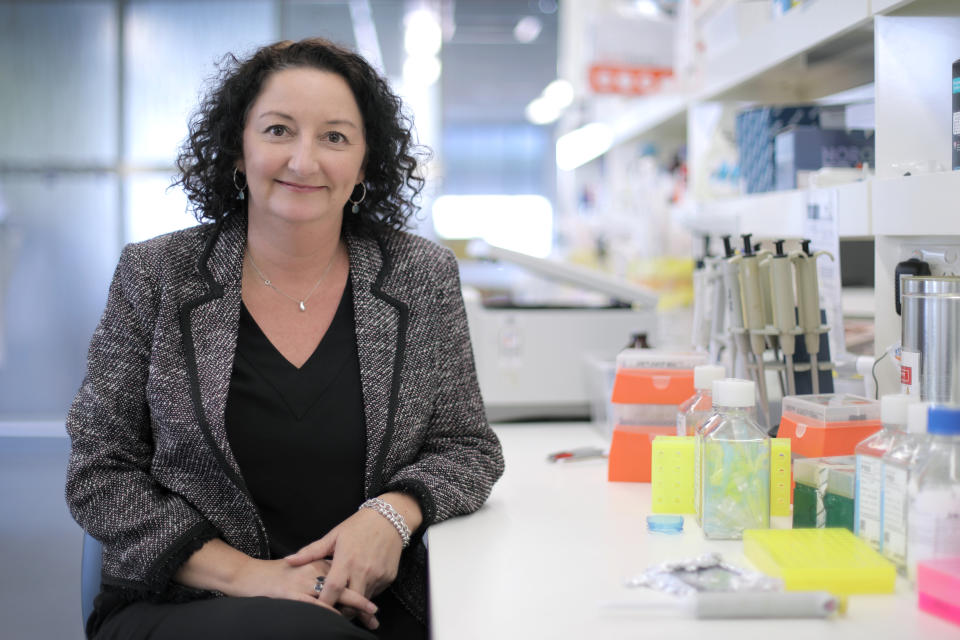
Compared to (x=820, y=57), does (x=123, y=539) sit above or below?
below

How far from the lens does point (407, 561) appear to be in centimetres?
146

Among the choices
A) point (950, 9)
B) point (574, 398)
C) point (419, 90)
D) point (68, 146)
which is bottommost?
point (574, 398)

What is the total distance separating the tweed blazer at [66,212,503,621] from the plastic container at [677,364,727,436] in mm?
315

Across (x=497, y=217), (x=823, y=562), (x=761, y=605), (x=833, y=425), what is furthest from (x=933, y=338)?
(x=497, y=217)

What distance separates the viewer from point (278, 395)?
1.49 metres

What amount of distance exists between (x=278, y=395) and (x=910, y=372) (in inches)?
38.1

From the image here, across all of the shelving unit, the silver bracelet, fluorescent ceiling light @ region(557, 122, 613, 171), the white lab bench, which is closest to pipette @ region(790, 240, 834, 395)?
the shelving unit

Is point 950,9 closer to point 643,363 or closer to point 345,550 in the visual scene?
point 643,363

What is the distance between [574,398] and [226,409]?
3.66ft

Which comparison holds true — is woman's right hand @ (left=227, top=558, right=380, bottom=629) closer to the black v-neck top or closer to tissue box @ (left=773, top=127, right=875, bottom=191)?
the black v-neck top

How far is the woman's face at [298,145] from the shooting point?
5.08ft

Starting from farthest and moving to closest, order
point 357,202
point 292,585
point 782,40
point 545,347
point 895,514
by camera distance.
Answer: point 545,347 → point 782,40 → point 357,202 → point 292,585 → point 895,514

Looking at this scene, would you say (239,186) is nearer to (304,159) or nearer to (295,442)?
(304,159)

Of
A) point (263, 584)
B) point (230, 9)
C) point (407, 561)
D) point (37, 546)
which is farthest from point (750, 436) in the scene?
point (230, 9)
